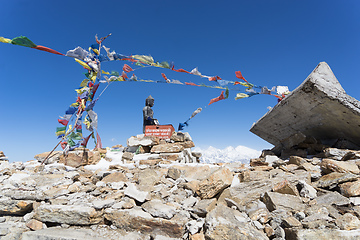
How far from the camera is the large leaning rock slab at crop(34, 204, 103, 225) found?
3.49 meters

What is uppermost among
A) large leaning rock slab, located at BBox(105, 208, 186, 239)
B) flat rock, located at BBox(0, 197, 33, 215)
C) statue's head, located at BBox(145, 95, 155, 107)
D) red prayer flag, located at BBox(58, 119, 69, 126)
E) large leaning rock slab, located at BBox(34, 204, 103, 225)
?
statue's head, located at BBox(145, 95, 155, 107)

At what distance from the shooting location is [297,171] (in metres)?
5.16

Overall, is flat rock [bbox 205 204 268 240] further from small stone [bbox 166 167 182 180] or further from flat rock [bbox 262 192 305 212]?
small stone [bbox 166 167 182 180]

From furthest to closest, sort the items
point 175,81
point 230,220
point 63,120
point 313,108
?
1. point 175,81
2. point 63,120
3. point 313,108
4. point 230,220

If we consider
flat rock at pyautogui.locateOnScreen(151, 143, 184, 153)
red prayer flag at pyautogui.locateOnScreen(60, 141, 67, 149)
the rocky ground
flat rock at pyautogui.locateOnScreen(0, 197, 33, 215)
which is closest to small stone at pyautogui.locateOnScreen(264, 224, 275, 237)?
the rocky ground

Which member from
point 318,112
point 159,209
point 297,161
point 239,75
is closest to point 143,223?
point 159,209

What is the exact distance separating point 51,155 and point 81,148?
4.01 feet

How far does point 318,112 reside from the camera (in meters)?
6.72

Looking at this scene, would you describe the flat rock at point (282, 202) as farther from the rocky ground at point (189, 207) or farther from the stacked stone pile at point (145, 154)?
the stacked stone pile at point (145, 154)

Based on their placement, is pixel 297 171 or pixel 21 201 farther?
pixel 297 171

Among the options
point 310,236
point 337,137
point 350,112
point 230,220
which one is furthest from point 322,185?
point 337,137

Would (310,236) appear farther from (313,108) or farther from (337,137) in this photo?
(337,137)

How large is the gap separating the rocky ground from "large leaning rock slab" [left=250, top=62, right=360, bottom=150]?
1818 mm

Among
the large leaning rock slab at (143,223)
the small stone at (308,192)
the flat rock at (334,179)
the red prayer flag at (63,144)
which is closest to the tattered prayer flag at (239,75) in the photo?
the flat rock at (334,179)
